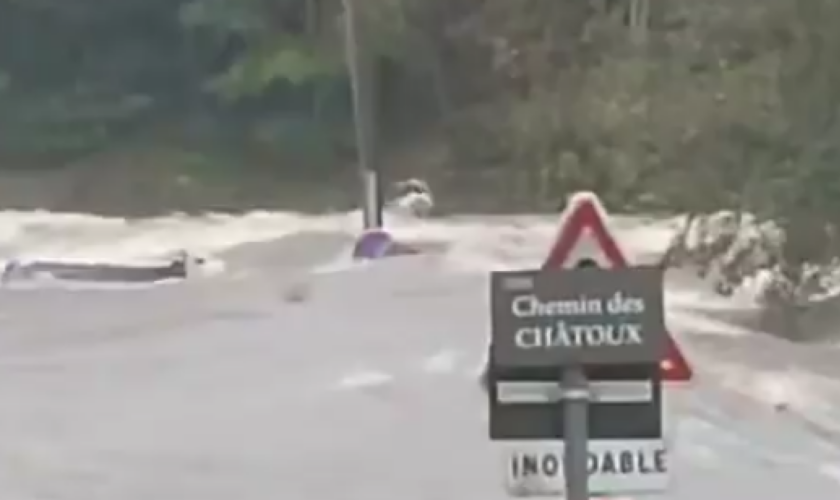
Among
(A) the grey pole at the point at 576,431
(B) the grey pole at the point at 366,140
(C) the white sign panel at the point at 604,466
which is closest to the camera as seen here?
(A) the grey pole at the point at 576,431

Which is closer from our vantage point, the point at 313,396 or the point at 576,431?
the point at 576,431

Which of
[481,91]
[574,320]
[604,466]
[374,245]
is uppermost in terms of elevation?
[481,91]

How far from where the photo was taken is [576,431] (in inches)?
97.3

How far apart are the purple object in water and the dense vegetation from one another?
2.76 feet

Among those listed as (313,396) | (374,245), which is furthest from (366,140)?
(313,396)

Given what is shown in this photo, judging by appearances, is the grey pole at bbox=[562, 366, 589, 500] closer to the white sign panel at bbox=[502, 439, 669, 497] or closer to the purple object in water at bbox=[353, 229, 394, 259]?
the white sign panel at bbox=[502, 439, 669, 497]

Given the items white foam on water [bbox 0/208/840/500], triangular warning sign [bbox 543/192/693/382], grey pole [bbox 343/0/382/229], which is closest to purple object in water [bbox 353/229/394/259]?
grey pole [bbox 343/0/382/229]

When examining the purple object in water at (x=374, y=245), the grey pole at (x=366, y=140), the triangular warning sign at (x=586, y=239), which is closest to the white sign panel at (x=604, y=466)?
the triangular warning sign at (x=586, y=239)

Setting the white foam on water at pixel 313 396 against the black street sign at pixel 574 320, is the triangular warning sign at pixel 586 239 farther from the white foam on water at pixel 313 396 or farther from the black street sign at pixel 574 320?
the white foam on water at pixel 313 396

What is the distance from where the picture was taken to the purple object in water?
28.5 ft

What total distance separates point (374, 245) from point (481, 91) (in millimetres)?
14339

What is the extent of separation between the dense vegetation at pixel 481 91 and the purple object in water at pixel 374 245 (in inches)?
33.1

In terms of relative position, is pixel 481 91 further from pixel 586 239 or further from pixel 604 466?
pixel 604 466

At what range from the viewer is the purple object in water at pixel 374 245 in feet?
28.5
